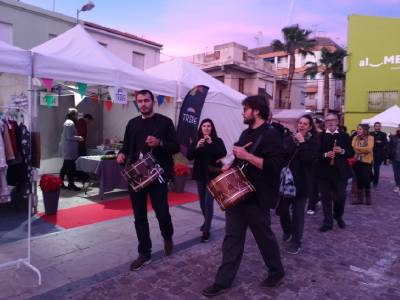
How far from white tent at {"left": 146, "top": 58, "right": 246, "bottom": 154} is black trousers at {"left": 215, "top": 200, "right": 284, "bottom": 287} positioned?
18.2 ft

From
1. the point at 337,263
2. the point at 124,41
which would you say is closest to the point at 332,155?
the point at 337,263

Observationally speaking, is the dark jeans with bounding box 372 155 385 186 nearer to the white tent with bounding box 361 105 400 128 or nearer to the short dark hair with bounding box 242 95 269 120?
the white tent with bounding box 361 105 400 128

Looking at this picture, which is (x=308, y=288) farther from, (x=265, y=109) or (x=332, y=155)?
(x=332, y=155)

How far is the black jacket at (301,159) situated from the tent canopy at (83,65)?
141 inches

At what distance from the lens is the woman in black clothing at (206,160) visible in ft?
15.6

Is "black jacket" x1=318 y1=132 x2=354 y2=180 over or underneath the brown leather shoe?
over

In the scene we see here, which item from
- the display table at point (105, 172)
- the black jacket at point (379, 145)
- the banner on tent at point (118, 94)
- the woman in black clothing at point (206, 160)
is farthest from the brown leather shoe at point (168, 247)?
the black jacket at point (379, 145)

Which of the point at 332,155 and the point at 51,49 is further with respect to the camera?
the point at 51,49

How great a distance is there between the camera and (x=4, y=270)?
12.4 feet

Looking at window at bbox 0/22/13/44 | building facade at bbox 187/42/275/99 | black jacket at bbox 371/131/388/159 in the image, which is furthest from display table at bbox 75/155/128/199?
building facade at bbox 187/42/275/99

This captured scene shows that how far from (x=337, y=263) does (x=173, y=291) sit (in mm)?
2059

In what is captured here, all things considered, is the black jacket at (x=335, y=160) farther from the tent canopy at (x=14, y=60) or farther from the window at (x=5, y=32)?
the window at (x=5, y=32)

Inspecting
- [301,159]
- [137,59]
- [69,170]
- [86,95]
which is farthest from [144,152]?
[137,59]

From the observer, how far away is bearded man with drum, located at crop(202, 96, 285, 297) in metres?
3.10
